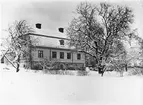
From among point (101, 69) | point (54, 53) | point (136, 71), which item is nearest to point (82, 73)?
point (101, 69)

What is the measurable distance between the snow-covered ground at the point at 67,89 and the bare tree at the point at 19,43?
0.22 meters

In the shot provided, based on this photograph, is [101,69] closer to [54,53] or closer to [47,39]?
[54,53]

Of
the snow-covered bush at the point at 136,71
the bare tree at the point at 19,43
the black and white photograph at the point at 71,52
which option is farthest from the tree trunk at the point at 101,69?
the bare tree at the point at 19,43

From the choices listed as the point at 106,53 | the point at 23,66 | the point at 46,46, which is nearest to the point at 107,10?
the point at 106,53

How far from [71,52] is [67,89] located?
56 cm

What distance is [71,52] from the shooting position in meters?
3.13

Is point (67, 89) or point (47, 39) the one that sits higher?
point (47, 39)

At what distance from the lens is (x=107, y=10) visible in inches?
129

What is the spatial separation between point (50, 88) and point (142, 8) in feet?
6.20

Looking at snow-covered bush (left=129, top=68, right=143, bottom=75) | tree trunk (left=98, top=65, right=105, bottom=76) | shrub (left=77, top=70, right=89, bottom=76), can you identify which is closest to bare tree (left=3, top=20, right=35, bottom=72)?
shrub (left=77, top=70, right=89, bottom=76)

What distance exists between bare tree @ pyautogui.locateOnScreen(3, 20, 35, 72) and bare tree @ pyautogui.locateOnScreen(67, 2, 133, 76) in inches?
24.5

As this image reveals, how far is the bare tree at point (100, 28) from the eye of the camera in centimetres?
323

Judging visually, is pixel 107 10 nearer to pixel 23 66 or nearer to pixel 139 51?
pixel 139 51

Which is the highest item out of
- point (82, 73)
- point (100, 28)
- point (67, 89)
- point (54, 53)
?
point (100, 28)
